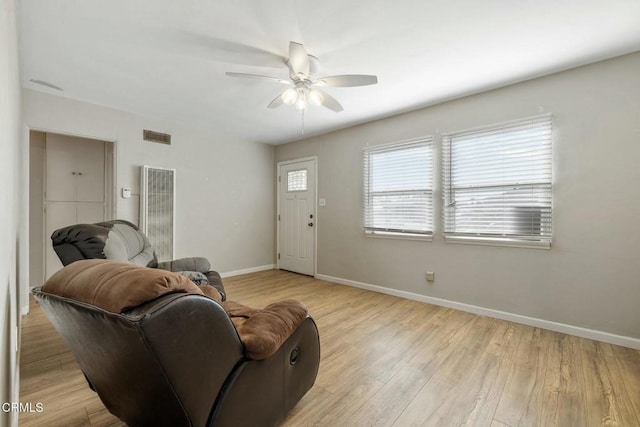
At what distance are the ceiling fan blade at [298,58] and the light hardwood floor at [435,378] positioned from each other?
7.37 feet

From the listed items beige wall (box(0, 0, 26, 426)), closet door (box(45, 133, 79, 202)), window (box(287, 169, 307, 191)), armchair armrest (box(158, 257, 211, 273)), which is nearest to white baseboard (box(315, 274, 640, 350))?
window (box(287, 169, 307, 191))

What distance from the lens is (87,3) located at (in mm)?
1787

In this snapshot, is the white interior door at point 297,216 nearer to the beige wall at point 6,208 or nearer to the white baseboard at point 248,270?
the white baseboard at point 248,270

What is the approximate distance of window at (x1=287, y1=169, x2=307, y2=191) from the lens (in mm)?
4953

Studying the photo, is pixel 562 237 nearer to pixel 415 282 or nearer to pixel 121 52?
pixel 415 282

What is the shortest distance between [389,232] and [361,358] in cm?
198

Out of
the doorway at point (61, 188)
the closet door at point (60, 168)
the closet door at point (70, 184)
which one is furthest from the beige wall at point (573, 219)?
the closet door at point (60, 168)

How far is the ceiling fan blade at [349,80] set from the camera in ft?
7.00

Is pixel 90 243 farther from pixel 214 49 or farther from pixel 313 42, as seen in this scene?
pixel 313 42

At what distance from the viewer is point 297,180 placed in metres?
5.08

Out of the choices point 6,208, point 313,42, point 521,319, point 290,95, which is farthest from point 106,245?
point 521,319

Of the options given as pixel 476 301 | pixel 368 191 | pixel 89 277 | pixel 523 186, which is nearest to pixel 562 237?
pixel 523 186

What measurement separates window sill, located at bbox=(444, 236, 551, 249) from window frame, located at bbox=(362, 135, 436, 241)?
1.01 feet

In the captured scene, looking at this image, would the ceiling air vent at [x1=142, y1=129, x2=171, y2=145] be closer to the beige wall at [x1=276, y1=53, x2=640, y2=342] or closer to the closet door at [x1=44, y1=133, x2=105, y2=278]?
the closet door at [x1=44, y1=133, x2=105, y2=278]
